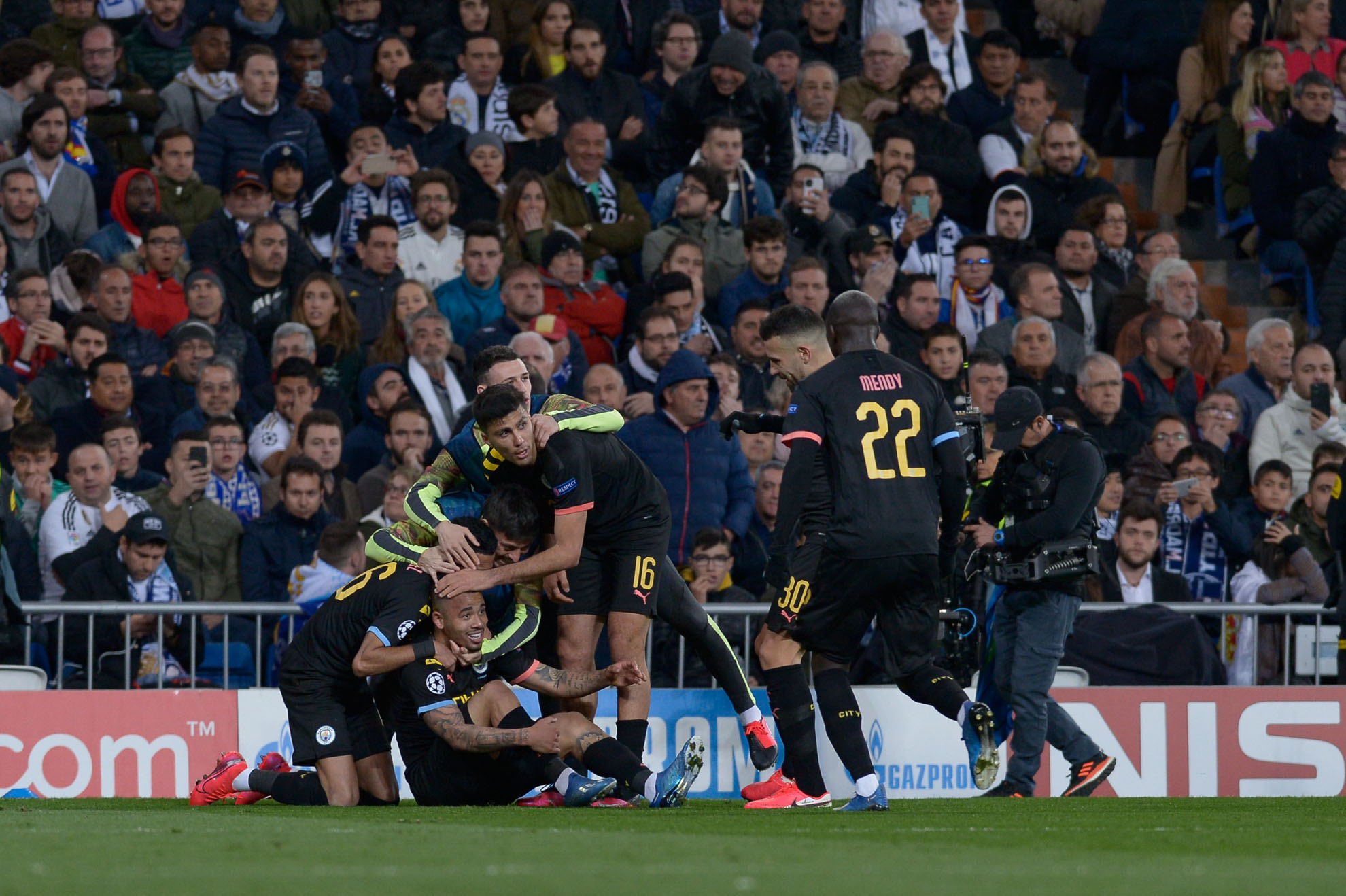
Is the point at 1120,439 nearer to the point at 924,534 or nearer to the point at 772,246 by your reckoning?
the point at 772,246

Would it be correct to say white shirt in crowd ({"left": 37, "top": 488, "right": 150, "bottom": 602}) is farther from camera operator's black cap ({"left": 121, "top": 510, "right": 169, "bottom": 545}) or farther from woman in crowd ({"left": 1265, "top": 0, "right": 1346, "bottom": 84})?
woman in crowd ({"left": 1265, "top": 0, "right": 1346, "bottom": 84})

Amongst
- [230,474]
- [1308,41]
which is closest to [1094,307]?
[1308,41]

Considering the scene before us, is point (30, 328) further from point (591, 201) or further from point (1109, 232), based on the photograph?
point (1109, 232)

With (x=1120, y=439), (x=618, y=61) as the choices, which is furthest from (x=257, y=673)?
(x=618, y=61)

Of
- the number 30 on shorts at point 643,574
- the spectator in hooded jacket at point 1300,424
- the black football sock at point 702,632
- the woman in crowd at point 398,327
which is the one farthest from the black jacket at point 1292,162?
the number 30 on shorts at point 643,574

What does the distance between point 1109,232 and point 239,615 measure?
8.06m

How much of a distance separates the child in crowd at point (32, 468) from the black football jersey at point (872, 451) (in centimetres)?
539

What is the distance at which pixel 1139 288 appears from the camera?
1582 centimetres

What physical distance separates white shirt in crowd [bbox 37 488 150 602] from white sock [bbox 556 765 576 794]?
4.24 metres

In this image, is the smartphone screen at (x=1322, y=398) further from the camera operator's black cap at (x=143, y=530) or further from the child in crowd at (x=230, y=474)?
the camera operator's black cap at (x=143, y=530)

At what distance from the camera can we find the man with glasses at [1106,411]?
1388 centimetres

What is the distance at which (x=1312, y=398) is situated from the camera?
14586 mm

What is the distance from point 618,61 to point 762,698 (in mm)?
7934

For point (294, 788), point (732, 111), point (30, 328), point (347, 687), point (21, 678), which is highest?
point (732, 111)
